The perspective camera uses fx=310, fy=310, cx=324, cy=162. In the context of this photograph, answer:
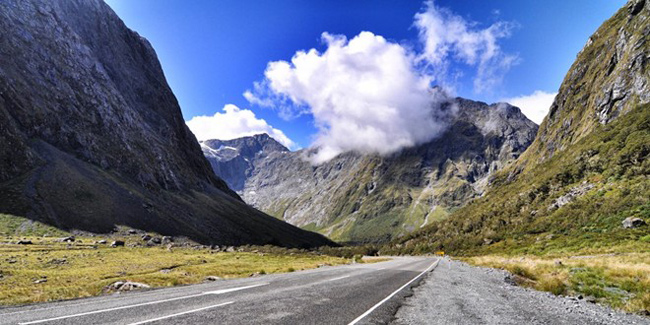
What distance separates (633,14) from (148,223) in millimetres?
218035

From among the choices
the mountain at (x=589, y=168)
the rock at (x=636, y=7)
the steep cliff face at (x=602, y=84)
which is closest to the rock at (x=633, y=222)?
the mountain at (x=589, y=168)

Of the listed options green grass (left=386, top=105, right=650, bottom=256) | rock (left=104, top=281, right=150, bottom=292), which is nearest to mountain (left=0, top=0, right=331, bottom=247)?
rock (left=104, top=281, right=150, bottom=292)

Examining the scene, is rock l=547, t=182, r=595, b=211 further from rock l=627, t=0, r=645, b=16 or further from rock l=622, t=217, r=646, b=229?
rock l=627, t=0, r=645, b=16

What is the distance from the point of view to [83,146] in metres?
126

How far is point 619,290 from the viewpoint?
55.4ft

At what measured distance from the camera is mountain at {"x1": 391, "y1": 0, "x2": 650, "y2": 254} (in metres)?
65.2

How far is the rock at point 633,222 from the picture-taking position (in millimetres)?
52881

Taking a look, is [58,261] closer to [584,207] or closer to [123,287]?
[123,287]

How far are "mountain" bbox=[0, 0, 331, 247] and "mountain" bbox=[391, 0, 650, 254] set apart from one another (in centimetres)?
10730

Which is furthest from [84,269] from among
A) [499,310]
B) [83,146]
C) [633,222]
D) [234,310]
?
[83,146]

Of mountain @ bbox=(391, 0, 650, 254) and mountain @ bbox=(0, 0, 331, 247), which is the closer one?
mountain @ bbox=(391, 0, 650, 254)

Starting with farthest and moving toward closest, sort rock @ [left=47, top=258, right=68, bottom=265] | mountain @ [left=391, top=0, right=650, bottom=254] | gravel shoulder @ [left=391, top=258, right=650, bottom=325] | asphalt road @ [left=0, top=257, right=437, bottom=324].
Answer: mountain @ [left=391, top=0, right=650, bottom=254] → rock @ [left=47, top=258, right=68, bottom=265] → gravel shoulder @ [left=391, top=258, right=650, bottom=325] → asphalt road @ [left=0, top=257, right=437, bottom=324]

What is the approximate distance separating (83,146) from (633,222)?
552ft

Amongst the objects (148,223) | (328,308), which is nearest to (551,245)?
(328,308)
